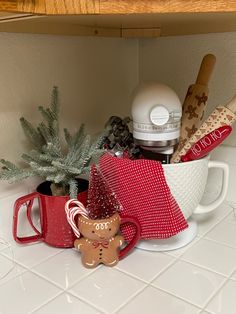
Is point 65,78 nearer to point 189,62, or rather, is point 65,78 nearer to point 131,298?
point 189,62

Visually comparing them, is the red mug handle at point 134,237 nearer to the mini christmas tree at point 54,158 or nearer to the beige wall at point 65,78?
the mini christmas tree at point 54,158

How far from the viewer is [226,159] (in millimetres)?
777

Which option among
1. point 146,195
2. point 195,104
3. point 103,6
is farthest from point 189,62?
point 103,6

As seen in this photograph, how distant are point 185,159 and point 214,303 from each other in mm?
219

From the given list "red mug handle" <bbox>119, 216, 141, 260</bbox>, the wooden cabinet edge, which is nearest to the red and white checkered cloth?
"red mug handle" <bbox>119, 216, 141, 260</bbox>

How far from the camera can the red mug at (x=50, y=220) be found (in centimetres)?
60

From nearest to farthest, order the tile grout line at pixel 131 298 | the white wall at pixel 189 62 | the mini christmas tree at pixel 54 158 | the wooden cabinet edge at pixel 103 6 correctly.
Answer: the wooden cabinet edge at pixel 103 6
the tile grout line at pixel 131 298
the mini christmas tree at pixel 54 158
the white wall at pixel 189 62

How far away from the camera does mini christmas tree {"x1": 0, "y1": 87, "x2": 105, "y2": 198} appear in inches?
22.4

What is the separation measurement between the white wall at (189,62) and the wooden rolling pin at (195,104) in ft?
0.42

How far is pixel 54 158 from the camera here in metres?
0.58

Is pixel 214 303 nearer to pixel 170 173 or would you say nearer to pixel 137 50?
pixel 170 173

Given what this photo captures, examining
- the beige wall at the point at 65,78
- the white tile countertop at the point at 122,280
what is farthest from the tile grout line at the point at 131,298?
the beige wall at the point at 65,78

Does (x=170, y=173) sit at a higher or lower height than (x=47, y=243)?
higher

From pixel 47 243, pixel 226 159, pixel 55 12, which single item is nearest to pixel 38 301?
pixel 47 243
